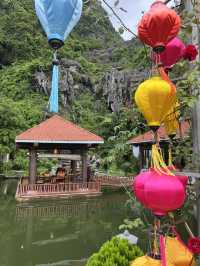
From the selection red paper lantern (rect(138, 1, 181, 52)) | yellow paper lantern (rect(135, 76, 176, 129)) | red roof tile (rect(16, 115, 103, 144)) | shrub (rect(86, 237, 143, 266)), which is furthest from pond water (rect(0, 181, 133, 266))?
red paper lantern (rect(138, 1, 181, 52))

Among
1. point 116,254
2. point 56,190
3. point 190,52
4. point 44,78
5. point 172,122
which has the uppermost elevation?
point 44,78

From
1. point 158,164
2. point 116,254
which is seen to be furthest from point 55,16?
point 116,254

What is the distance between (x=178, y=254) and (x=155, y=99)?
95 cm

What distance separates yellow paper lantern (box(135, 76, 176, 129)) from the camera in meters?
1.65

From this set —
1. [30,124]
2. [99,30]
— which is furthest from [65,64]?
[99,30]

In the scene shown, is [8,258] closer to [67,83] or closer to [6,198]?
[6,198]

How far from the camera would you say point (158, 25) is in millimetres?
1662

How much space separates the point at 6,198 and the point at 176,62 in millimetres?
9534

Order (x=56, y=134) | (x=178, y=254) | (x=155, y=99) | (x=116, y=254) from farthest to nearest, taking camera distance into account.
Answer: (x=56, y=134)
(x=116, y=254)
(x=178, y=254)
(x=155, y=99)

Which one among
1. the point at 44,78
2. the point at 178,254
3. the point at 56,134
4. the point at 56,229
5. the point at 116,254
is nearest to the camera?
the point at 178,254

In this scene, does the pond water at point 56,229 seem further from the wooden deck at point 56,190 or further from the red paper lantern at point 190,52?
the red paper lantern at point 190,52

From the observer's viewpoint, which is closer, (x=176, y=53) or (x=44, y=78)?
(x=176, y=53)

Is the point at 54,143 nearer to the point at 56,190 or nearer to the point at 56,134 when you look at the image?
the point at 56,134

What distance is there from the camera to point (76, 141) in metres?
11.0
